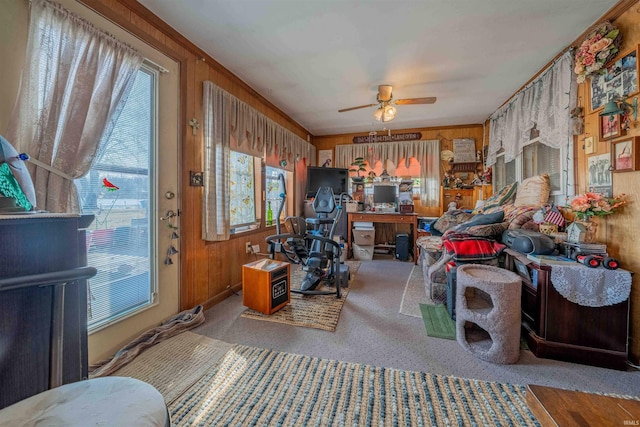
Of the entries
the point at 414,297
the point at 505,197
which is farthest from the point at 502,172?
the point at 414,297

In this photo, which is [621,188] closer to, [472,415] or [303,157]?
[472,415]

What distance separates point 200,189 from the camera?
2438 mm

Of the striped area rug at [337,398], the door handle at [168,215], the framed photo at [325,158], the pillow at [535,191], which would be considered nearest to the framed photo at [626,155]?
the pillow at [535,191]

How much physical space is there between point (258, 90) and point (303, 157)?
5.88 ft

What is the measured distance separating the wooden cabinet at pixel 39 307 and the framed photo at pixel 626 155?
298 centimetres

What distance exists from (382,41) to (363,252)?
3214 millimetres

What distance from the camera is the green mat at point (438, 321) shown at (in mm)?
2053

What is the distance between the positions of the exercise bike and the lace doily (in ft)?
5.94

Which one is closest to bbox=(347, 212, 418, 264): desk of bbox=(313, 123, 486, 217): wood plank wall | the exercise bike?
bbox=(313, 123, 486, 217): wood plank wall

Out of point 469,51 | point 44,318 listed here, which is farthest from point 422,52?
point 44,318

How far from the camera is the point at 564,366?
65.5 inches

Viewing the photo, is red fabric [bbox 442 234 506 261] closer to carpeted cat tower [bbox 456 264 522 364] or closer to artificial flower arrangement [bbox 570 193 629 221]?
carpeted cat tower [bbox 456 264 522 364]

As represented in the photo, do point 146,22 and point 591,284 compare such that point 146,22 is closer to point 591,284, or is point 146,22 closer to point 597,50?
point 597,50

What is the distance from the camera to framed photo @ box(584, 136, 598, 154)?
1.97 meters
